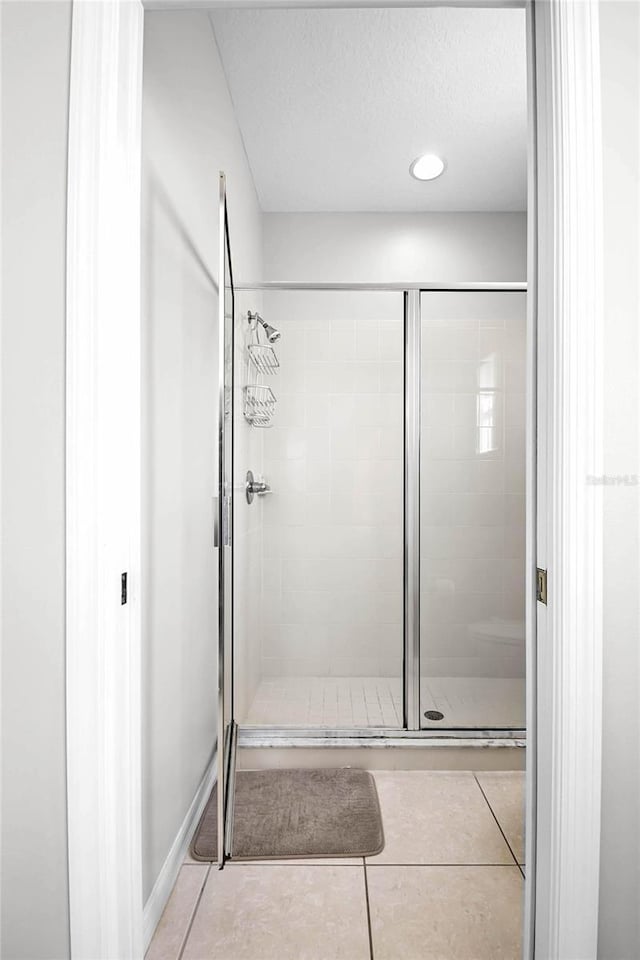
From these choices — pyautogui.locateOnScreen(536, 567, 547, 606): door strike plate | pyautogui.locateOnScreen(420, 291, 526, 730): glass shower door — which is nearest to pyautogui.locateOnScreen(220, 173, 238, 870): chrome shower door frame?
pyautogui.locateOnScreen(536, 567, 547, 606): door strike plate

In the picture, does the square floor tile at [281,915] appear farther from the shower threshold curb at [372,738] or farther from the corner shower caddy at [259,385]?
the corner shower caddy at [259,385]

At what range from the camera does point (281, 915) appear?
1.51m

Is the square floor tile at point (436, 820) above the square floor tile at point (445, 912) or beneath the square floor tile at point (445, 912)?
beneath

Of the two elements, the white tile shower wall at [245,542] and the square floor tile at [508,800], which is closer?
the square floor tile at [508,800]

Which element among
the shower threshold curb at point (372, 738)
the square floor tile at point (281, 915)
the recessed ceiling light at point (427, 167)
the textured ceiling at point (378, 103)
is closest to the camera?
the square floor tile at point (281, 915)

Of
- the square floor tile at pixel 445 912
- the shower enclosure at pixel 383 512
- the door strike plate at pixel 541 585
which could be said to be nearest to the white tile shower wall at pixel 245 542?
the shower enclosure at pixel 383 512

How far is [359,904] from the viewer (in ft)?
5.08

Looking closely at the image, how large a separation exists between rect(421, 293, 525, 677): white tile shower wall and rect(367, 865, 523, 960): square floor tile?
0.90 meters

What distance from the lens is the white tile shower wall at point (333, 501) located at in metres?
2.55

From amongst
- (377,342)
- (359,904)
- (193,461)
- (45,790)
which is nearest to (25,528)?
(45,790)

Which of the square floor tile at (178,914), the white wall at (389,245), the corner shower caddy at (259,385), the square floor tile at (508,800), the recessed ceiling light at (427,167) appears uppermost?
the recessed ceiling light at (427,167)

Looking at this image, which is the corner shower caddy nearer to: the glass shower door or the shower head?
the shower head

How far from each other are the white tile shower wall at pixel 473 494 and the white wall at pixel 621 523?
4.83 ft

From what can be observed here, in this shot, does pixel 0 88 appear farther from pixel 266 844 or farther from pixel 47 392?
pixel 266 844
